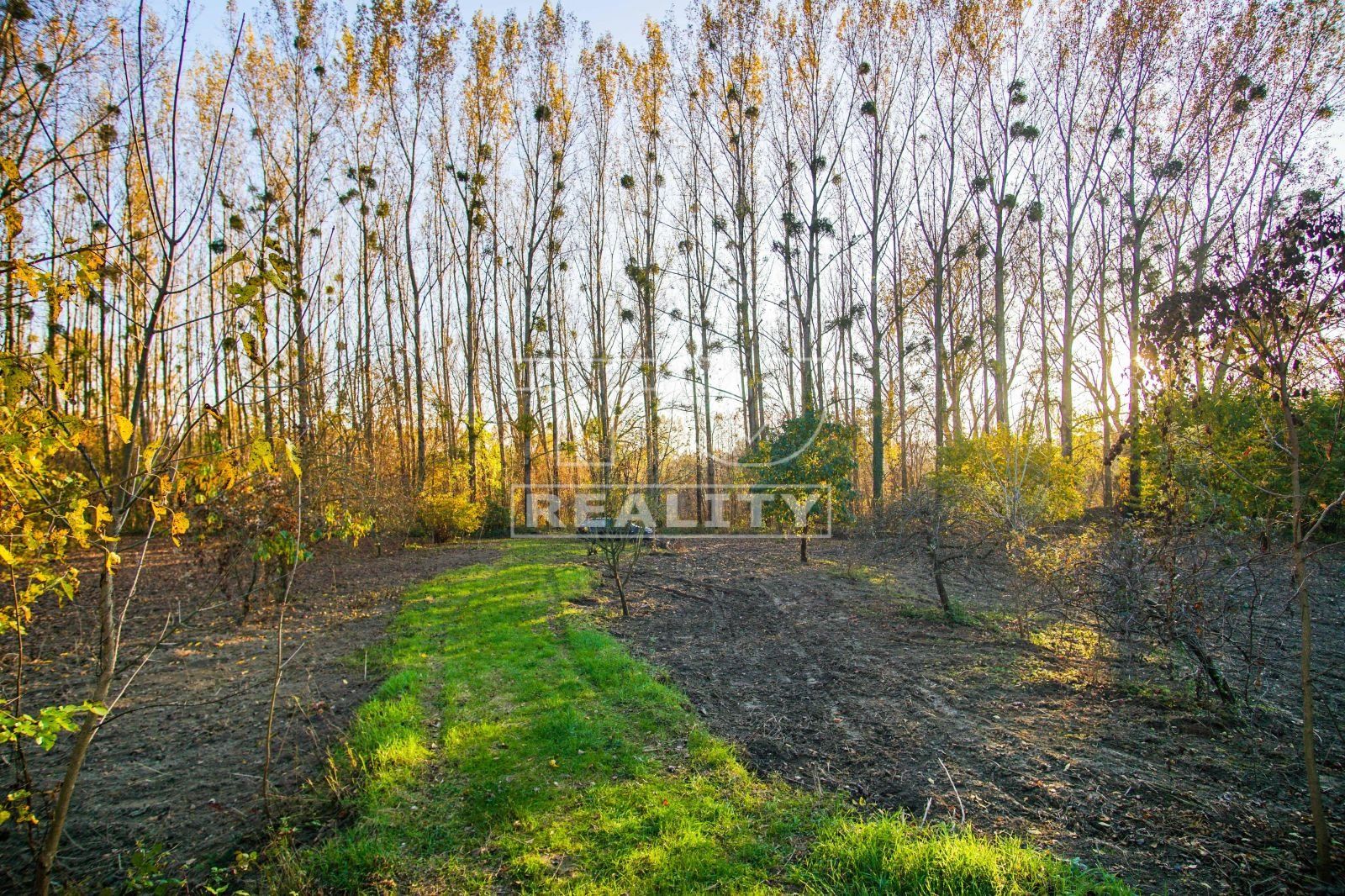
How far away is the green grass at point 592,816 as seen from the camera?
8.42ft

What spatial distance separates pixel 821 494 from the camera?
36.7 feet

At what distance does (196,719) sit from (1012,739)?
5603 mm

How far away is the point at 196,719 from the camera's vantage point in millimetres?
4430

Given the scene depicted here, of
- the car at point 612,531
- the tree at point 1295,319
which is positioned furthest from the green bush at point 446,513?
the tree at point 1295,319

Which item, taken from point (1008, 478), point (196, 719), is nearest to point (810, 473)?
point (1008, 478)

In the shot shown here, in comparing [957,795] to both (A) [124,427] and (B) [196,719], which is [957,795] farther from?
(B) [196,719]

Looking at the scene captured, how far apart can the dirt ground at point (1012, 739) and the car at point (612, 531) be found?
1.43m

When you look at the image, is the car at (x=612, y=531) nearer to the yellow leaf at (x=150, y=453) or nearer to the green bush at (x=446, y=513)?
the green bush at (x=446, y=513)

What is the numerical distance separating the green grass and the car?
3136 mm

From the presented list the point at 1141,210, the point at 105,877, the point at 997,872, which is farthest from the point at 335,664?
the point at 1141,210

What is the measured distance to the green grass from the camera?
2566 millimetres

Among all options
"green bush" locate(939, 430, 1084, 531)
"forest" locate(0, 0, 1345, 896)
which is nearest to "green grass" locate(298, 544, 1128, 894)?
"forest" locate(0, 0, 1345, 896)

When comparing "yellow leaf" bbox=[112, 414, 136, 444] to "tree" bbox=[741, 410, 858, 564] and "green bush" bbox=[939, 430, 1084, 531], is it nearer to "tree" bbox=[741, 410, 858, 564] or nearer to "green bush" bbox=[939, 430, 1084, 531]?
"green bush" bbox=[939, 430, 1084, 531]

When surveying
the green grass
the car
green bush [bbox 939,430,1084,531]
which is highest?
green bush [bbox 939,430,1084,531]
